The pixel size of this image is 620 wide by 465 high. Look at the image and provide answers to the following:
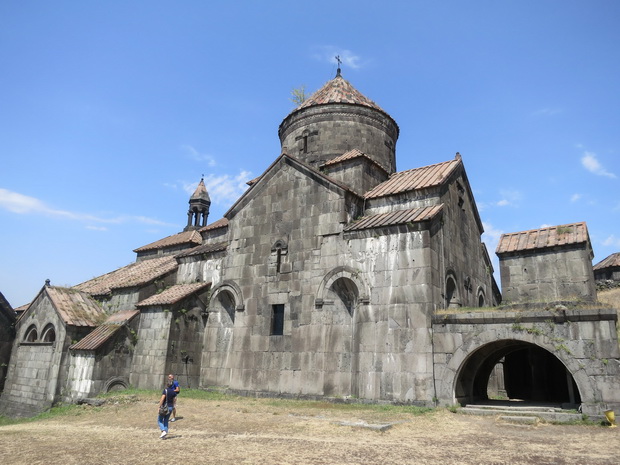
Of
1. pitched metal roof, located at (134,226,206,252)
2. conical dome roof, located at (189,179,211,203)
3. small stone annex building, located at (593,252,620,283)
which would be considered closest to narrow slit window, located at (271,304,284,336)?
pitched metal roof, located at (134,226,206,252)

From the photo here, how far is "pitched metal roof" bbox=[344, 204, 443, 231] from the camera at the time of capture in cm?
1267

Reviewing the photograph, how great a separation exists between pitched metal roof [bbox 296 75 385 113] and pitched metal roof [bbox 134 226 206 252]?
892cm

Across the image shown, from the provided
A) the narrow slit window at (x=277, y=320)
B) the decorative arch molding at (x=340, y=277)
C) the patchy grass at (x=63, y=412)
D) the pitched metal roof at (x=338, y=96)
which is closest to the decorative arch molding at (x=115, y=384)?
the patchy grass at (x=63, y=412)

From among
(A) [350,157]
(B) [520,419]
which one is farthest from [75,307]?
(B) [520,419]

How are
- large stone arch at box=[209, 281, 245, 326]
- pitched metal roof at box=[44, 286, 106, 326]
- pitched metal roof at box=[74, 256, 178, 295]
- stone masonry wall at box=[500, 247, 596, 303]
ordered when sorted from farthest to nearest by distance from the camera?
1. pitched metal roof at box=[74, 256, 178, 295]
2. pitched metal roof at box=[44, 286, 106, 326]
3. large stone arch at box=[209, 281, 245, 326]
4. stone masonry wall at box=[500, 247, 596, 303]

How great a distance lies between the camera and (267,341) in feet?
47.5

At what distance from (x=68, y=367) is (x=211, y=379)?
5717 mm

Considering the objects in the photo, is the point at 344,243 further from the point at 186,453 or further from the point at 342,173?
the point at 186,453

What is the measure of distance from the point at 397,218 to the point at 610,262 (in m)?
17.4

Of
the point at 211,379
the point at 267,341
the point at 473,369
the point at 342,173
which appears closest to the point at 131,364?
the point at 211,379

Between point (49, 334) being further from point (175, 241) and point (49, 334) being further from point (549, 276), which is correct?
point (549, 276)

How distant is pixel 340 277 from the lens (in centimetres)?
1352

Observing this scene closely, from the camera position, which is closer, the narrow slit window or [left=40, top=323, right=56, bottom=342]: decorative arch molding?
the narrow slit window

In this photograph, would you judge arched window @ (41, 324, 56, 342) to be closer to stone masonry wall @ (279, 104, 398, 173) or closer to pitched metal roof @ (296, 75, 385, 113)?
stone masonry wall @ (279, 104, 398, 173)
